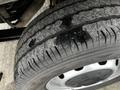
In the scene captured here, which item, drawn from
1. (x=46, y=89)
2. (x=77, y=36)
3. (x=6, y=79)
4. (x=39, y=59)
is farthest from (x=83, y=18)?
(x=6, y=79)

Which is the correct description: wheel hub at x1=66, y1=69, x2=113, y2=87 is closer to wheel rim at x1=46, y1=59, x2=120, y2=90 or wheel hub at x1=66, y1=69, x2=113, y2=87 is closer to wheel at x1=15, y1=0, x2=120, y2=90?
wheel rim at x1=46, y1=59, x2=120, y2=90

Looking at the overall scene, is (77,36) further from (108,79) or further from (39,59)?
(108,79)

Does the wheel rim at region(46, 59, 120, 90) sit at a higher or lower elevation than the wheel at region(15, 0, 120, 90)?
lower

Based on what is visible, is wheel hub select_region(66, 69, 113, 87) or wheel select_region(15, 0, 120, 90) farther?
wheel hub select_region(66, 69, 113, 87)

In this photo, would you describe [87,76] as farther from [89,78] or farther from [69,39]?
[69,39]

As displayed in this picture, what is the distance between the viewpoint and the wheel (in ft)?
4.07

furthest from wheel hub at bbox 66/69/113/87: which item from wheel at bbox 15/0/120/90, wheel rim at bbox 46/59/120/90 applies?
wheel at bbox 15/0/120/90

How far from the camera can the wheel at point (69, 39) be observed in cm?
124

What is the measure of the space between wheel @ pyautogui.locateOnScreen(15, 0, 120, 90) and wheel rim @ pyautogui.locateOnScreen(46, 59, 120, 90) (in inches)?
3.6

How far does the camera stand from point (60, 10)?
4.34 ft

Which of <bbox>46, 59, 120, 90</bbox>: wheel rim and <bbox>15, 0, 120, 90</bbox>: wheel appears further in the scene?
<bbox>46, 59, 120, 90</bbox>: wheel rim

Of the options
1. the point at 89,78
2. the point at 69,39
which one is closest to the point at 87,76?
the point at 89,78

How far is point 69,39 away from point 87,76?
0.42 meters

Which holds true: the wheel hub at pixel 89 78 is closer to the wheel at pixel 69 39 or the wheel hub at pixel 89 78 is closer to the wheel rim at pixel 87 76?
the wheel rim at pixel 87 76
